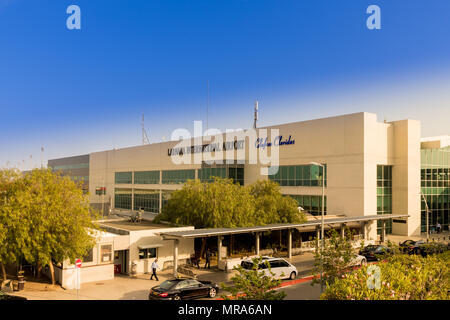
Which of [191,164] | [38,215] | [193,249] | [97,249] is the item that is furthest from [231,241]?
[191,164]

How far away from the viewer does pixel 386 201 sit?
46.8 m

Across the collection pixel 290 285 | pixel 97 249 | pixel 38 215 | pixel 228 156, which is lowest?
pixel 290 285

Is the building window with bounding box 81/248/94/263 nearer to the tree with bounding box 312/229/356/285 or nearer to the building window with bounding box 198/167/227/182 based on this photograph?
the tree with bounding box 312/229/356/285

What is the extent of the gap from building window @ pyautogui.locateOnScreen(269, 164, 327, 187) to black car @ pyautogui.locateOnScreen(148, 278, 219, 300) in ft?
94.6

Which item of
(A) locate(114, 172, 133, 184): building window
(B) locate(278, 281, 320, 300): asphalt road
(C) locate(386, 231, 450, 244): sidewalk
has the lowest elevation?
(C) locate(386, 231, 450, 244): sidewalk

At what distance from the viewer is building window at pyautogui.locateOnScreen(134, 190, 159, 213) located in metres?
69.8

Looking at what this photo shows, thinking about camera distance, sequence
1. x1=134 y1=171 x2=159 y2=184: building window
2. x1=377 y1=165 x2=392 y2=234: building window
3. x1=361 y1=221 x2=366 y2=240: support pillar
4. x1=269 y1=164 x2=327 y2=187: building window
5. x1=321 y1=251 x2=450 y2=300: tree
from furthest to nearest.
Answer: x1=134 y1=171 x2=159 y2=184: building window, x1=269 y1=164 x2=327 y2=187: building window, x1=377 y1=165 x2=392 y2=234: building window, x1=361 y1=221 x2=366 y2=240: support pillar, x1=321 y1=251 x2=450 y2=300: tree

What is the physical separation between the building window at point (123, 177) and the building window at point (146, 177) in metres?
2.68

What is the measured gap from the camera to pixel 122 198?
8012 cm

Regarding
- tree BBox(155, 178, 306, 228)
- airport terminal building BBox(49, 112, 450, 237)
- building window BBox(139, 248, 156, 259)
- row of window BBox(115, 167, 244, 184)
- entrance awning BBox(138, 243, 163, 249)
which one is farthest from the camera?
row of window BBox(115, 167, 244, 184)

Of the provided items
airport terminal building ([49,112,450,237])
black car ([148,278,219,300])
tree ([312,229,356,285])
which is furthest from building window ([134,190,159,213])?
tree ([312,229,356,285])

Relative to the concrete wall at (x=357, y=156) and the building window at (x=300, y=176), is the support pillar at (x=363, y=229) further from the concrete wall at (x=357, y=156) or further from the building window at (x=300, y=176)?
the building window at (x=300, y=176)
